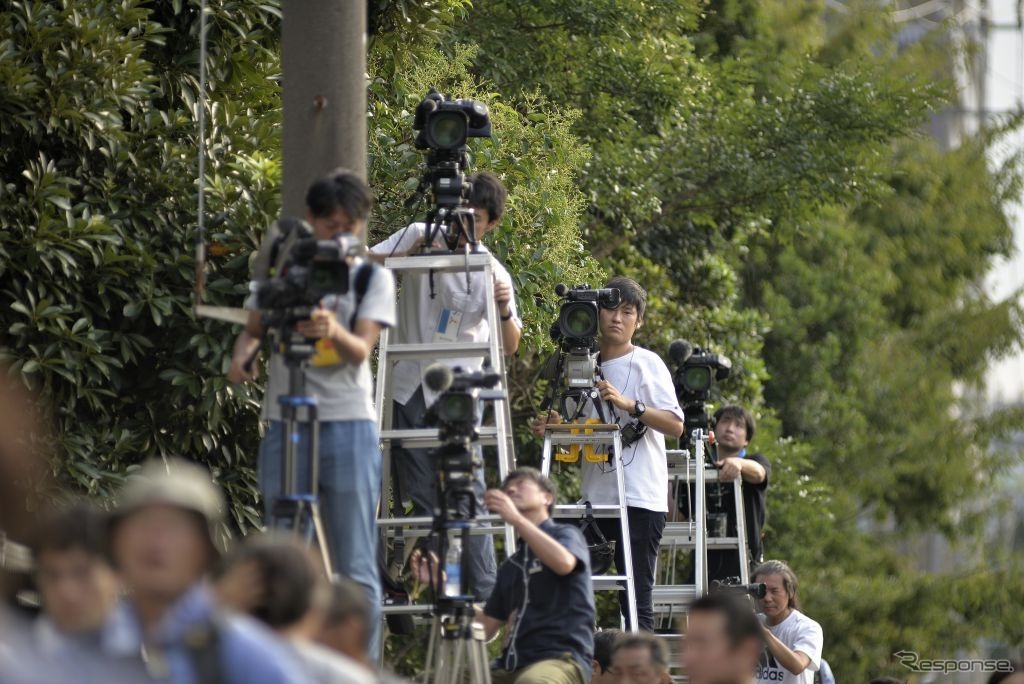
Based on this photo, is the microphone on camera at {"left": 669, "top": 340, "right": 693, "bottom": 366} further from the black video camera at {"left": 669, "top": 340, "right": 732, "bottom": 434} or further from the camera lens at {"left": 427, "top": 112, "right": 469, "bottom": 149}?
the camera lens at {"left": 427, "top": 112, "right": 469, "bottom": 149}

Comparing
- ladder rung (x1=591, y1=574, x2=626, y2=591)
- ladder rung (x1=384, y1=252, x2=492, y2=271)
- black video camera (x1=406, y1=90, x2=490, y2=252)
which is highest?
black video camera (x1=406, y1=90, x2=490, y2=252)

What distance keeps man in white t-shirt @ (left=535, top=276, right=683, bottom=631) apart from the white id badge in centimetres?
106

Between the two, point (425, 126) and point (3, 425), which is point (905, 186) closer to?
point (425, 126)

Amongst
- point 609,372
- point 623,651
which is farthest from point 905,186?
point 623,651

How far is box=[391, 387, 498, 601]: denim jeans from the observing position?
821 centimetres

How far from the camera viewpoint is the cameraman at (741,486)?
35.5 feet

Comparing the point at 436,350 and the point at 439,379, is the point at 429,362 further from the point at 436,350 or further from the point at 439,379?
the point at 439,379

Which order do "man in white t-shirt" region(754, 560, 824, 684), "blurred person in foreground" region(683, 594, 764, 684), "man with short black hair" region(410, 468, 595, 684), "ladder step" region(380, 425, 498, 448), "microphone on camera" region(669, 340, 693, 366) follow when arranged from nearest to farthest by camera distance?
1. "blurred person in foreground" region(683, 594, 764, 684)
2. "man with short black hair" region(410, 468, 595, 684)
3. "ladder step" region(380, 425, 498, 448)
4. "man in white t-shirt" region(754, 560, 824, 684)
5. "microphone on camera" region(669, 340, 693, 366)

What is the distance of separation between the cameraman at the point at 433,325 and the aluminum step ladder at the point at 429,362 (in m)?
0.06

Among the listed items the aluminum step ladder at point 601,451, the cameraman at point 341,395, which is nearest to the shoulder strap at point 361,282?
the cameraman at point 341,395

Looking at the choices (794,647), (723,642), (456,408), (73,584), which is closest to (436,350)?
(456,408)

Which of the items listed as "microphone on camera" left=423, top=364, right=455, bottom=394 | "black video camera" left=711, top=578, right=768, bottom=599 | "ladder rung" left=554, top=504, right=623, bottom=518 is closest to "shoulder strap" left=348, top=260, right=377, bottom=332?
"microphone on camera" left=423, top=364, right=455, bottom=394

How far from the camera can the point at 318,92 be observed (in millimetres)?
7141

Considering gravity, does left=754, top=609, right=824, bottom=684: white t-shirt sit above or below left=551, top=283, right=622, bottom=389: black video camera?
below
